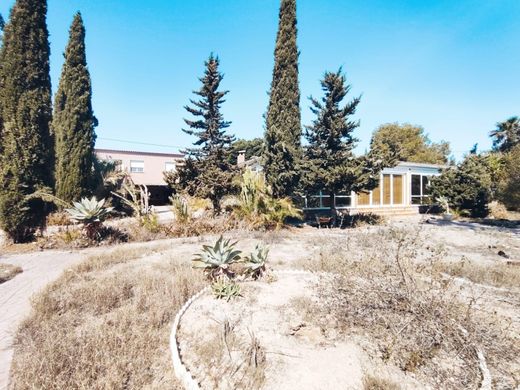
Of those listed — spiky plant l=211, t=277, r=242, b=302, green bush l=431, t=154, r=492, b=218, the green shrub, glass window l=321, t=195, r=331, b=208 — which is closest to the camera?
spiky plant l=211, t=277, r=242, b=302

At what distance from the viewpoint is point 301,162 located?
Result: 11305 mm

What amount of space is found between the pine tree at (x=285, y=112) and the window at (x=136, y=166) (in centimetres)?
1771

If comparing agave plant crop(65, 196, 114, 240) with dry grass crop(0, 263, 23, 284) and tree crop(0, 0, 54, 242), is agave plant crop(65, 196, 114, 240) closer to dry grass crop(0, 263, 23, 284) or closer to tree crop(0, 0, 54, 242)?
tree crop(0, 0, 54, 242)

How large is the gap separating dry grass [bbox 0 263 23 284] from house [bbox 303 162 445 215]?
1335 cm

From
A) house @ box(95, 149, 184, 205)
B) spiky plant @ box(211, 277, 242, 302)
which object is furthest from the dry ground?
house @ box(95, 149, 184, 205)

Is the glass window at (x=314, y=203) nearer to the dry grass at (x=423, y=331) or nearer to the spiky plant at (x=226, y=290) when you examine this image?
Answer: the dry grass at (x=423, y=331)

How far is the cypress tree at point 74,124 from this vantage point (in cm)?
1252

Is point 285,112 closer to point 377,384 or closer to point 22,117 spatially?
point 22,117

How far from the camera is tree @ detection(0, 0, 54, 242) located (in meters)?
7.74

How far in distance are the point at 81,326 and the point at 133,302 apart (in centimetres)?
69

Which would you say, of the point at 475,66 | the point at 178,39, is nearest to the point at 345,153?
the point at 475,66

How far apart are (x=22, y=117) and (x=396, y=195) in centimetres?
1969

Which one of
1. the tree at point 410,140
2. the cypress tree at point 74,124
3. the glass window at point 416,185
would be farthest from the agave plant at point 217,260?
the tree at point 410,140

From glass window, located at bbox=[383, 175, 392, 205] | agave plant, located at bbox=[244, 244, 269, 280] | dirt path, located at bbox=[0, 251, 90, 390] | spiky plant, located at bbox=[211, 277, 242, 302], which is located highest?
glass window, located at bbox=[383, 175, 392, 205]
